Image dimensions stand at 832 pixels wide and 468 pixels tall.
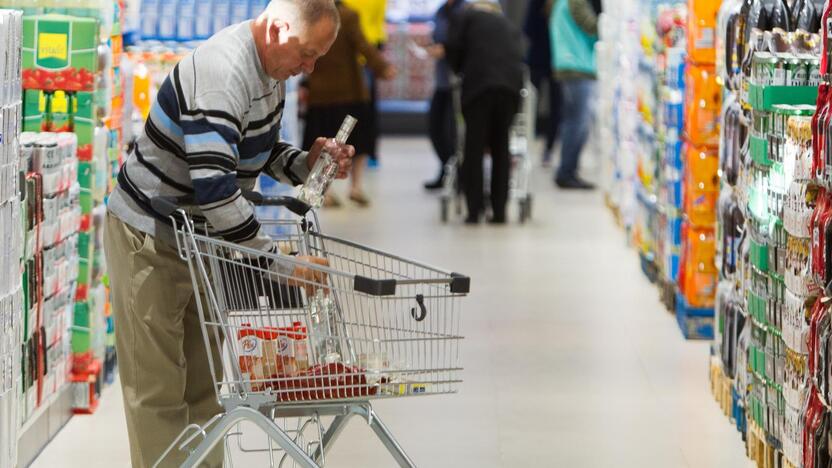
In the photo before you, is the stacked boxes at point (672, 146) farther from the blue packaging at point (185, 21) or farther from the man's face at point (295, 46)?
the man's face at point (295, 46)

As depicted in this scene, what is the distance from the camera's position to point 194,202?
387 cm

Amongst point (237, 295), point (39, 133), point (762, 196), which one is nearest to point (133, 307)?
point (237, 295)

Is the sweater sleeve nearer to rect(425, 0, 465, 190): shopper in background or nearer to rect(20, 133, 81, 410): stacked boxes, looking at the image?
rect(425, 0, 465, 190): shopper in background

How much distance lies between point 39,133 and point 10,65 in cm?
138

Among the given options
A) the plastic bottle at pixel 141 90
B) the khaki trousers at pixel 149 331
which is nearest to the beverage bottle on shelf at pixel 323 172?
the khaki trousers at pixel 149 331

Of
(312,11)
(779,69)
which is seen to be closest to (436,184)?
(779,69)

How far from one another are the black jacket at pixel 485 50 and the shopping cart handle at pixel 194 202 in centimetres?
680

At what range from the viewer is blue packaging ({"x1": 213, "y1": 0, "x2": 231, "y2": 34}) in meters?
8.09

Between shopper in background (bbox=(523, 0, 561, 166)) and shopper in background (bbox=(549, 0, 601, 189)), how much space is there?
148 centimetres

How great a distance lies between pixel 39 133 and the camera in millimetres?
5410

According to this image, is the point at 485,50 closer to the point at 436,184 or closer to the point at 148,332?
the point at 436,184

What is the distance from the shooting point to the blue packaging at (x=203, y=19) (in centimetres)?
806

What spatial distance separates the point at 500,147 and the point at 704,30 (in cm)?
427

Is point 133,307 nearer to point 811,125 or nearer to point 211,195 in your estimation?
point 211,195
